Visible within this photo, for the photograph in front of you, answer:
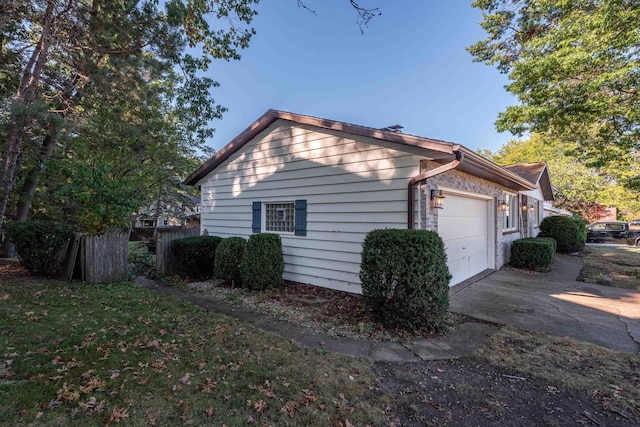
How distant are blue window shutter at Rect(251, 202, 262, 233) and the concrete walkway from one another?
3.23 meters

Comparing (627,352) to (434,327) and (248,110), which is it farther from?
(248,110)

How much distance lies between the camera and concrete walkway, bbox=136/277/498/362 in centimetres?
353

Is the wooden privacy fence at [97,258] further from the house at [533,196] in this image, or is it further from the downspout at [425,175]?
the house at [533,196]

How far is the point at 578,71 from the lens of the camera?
306 inches

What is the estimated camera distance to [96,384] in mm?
2586

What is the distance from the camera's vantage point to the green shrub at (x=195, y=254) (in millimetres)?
7645

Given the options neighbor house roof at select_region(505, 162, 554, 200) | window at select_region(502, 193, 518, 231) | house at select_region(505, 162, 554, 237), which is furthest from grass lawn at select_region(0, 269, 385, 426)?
neighbor house roof at select_region(505, 162, 554, 200)

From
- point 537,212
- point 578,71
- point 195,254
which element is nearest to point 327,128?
point 195,254

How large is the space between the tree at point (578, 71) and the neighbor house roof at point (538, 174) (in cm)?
198

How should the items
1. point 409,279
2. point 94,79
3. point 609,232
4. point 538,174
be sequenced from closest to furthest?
point 409,279 → point 94,79 → point 538,174 → point 609,232

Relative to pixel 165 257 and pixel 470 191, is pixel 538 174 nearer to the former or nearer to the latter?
pixel 470 191

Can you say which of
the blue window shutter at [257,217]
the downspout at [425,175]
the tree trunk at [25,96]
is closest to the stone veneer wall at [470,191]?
the downspout at [425,175]

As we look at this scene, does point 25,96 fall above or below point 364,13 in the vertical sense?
above

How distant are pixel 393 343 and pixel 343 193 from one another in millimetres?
3184
